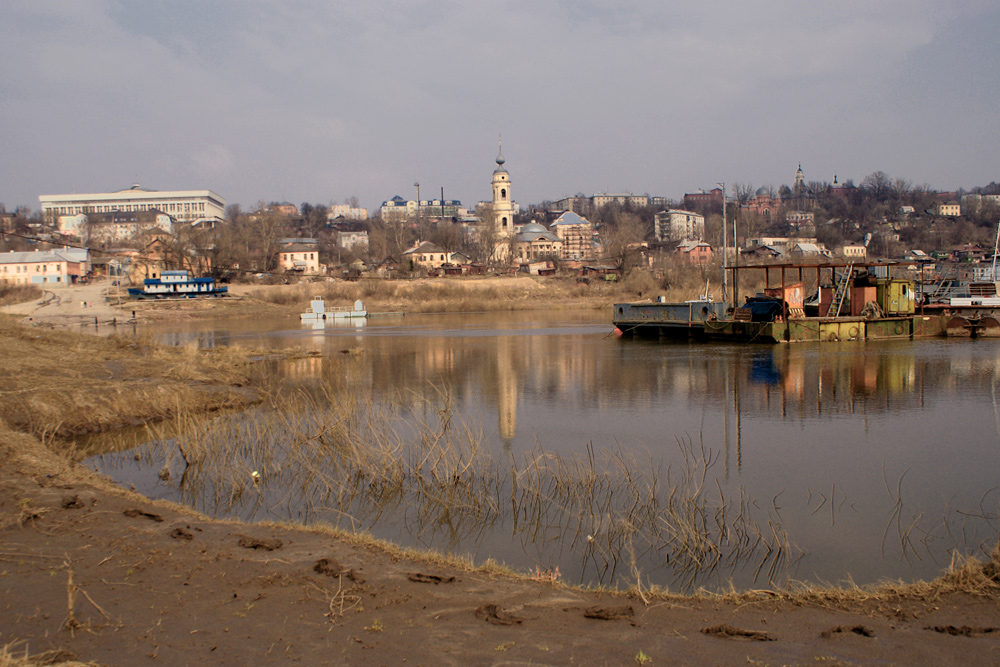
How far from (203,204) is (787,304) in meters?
168

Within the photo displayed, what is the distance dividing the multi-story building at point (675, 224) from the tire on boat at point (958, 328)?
136 metres

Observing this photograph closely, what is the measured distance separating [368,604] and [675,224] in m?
189

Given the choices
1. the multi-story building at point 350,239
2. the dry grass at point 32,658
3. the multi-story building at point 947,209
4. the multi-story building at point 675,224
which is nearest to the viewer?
the dry grass at point 32,658

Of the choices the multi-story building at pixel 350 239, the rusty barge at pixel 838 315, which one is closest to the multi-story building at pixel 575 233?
the multi-story building at pixel 350 239

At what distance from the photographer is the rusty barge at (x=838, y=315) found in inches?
1375

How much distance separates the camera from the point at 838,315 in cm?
3616

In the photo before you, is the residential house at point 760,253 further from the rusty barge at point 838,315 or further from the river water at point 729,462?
the river water at point 729,462

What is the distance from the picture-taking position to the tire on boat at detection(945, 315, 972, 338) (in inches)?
1467

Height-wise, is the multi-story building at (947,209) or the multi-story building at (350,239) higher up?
the multi-story building at (947,209)

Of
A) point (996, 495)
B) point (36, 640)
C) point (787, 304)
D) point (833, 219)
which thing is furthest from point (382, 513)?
point (833, 219)

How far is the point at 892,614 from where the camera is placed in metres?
6.50

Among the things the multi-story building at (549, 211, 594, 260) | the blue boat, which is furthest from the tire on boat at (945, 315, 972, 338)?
the multi-story building at (549, 211, 594, 260)

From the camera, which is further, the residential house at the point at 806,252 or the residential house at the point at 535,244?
the residential house at the point at 535,244

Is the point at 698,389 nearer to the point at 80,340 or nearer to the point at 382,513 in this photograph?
the point at 382,513
